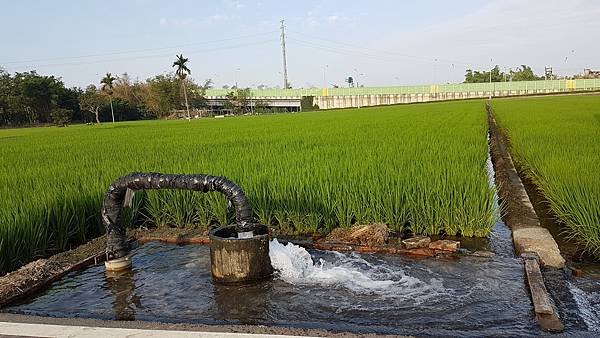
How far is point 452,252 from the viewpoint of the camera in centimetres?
468

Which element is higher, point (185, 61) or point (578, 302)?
point (185, 61)

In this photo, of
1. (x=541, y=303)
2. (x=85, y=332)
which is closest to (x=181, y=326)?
(x=85, y=332)

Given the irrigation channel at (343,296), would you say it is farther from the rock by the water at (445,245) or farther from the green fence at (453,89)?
the green fence at (453,89)

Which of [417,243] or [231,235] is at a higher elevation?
[231,235]

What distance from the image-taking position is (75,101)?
2267 inches

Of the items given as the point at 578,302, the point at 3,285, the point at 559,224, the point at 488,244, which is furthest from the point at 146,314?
the point at 559,224

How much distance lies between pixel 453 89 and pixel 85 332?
71499 mm

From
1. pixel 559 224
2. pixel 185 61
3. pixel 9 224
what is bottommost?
pixel 559 224

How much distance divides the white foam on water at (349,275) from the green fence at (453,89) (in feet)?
226

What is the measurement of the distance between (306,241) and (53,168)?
239 inches

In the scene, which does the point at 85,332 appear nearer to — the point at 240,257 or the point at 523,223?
the point at 240,257

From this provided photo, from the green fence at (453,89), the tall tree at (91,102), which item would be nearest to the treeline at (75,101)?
the tall tree at (91,102)

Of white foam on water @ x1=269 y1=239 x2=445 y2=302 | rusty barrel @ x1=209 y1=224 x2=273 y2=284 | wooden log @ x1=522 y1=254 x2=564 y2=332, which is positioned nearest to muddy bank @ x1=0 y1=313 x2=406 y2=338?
rusty barrel @ x1=209 y1=224 x2=273 y2=284

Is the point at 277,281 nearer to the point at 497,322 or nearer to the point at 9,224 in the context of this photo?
the point at 497,322
